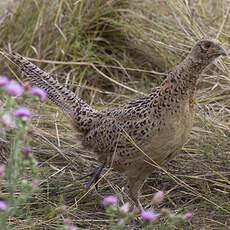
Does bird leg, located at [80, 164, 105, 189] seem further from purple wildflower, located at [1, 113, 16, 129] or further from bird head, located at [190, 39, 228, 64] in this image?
purple wildflower, located at [1, 113, 16, 129]

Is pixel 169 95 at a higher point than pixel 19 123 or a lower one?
lower

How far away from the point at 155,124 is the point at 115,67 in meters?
2.00

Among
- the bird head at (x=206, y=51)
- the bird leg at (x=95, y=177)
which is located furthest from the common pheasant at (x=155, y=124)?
the bird leg at (x=95, y=177)

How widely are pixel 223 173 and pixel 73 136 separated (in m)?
1.01

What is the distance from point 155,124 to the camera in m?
3.49

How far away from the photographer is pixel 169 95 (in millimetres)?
3527

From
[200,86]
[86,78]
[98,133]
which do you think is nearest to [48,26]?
[86,78]

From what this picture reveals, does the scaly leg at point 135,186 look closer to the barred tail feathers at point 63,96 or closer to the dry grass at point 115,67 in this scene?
the dry grass at point 115,67

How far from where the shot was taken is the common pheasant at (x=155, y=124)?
347 cm

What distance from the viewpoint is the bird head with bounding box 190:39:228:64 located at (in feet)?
11.6

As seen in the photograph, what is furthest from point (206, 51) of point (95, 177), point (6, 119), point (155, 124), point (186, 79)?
point (6, 119)

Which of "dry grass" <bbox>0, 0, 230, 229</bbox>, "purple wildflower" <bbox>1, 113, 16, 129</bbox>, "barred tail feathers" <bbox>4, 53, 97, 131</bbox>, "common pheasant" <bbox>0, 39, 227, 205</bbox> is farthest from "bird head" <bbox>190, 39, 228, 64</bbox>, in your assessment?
"purple wildflower" <bbox>1, 113, 16, 129</bbox>

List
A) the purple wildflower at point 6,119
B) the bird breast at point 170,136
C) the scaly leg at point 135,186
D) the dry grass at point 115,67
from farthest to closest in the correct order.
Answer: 1. the dry grass at point 115,67
2. the scaly leg at point 135,186
3. the bird breast at point 170,136
4. the purple wildflower at point 6,119

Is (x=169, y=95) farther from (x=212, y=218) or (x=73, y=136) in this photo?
(x=73, y=136)
